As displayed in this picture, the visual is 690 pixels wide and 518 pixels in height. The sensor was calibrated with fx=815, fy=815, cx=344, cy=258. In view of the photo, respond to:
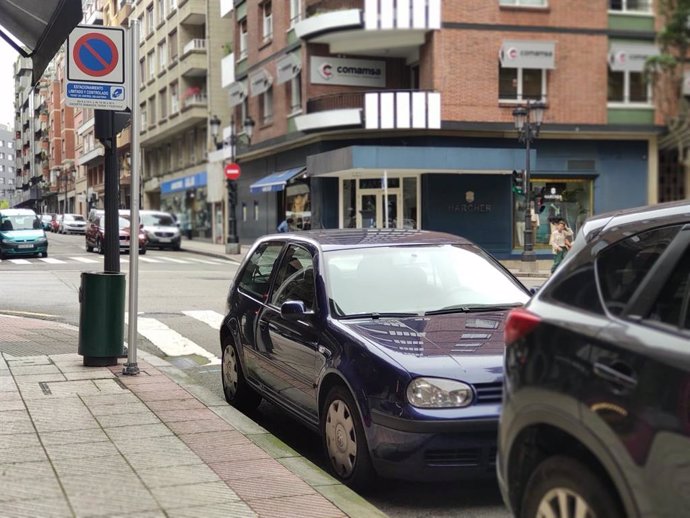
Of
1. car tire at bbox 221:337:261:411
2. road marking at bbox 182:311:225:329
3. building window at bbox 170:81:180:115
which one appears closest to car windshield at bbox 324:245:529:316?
car tire at bbox 221:337:261:411

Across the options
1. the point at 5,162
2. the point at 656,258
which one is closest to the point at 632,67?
the point at 656,258

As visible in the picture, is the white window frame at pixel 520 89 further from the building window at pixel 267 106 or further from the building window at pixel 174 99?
the building window at pixel 174 99

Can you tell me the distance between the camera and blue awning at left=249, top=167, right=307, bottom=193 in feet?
102

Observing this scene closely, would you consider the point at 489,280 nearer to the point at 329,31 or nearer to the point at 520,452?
the point at 520,452

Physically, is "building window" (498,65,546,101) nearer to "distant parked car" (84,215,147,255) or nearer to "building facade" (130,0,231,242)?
"distant parked car" (84,215,147,255)

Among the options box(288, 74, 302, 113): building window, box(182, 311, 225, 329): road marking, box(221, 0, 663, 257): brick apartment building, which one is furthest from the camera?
box(288, 74, 302, 113): building window

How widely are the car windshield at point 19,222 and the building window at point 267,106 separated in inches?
406

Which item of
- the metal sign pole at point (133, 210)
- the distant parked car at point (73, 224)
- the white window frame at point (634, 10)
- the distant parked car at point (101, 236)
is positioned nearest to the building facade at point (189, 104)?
the distant parked car at point (73, 224)

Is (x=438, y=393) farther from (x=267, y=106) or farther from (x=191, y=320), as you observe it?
(x=267, y=106)

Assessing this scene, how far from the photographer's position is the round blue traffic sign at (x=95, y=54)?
743 cm

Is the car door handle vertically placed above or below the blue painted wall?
below

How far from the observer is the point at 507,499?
326 cm

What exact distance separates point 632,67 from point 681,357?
28.8 m

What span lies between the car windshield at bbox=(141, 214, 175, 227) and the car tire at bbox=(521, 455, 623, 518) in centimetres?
3519
